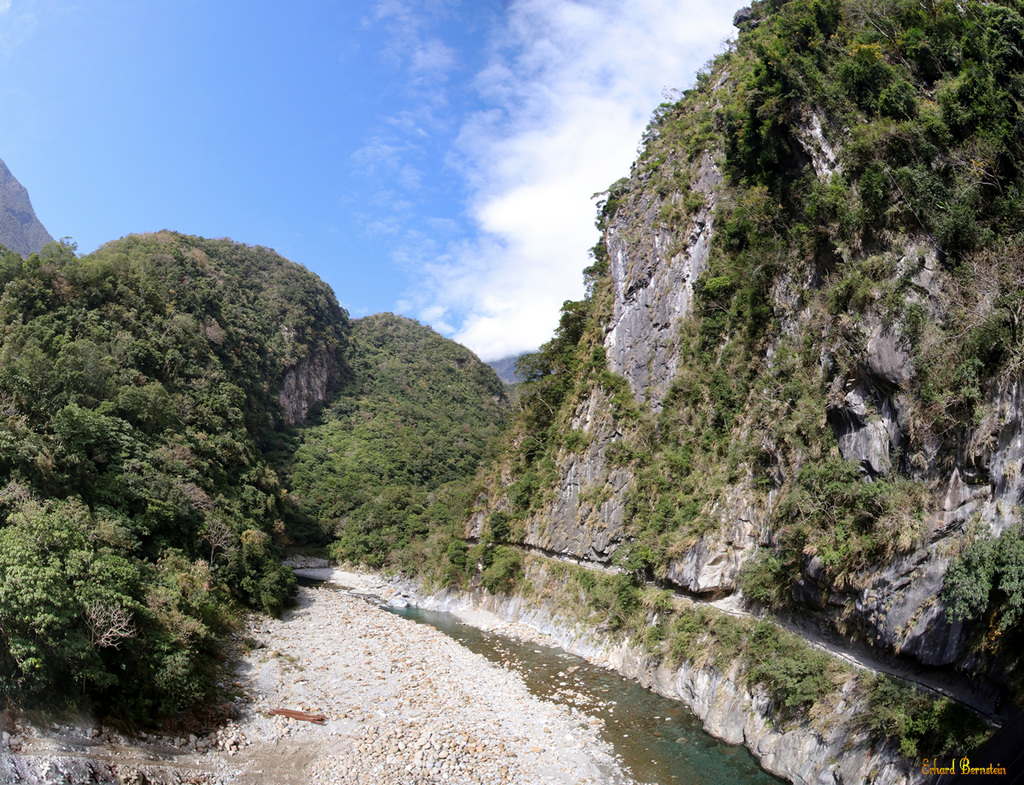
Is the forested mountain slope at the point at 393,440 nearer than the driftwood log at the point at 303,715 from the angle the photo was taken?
No

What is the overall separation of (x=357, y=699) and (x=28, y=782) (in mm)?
9668

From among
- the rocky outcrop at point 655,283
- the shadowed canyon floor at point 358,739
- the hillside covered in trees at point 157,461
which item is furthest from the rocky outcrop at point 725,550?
the hillside covered in trees at point 157,461

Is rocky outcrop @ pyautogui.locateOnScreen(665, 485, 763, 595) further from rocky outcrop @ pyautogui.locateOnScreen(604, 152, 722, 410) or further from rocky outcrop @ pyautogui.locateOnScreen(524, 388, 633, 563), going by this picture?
rocky outcrop @ pyautogui.locateOnScreen(604, 152, 722, 410)

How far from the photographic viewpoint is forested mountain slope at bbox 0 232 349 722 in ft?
44.7

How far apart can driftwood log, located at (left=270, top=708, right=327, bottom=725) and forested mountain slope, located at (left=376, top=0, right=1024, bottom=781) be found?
12.7 m

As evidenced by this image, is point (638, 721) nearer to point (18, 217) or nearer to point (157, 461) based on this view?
point (157, 461)

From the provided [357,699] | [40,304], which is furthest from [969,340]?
[40,304]

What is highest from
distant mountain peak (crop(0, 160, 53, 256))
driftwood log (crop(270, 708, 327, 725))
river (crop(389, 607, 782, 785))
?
distant mountain peak (crop(0, 160, 53, 256))

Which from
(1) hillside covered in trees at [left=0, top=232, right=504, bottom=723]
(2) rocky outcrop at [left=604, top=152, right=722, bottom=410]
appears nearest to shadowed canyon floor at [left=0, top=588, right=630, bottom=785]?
(1) hillside covered in trees at [left=0, top=232, right=504, bottom=723]

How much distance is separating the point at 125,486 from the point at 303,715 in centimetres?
1589

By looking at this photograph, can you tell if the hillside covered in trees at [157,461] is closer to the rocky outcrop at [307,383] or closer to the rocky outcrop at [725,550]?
the rocky outcrop at [307,383]

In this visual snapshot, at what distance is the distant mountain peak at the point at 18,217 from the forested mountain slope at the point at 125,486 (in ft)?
247

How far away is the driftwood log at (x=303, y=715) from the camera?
1689 cm
